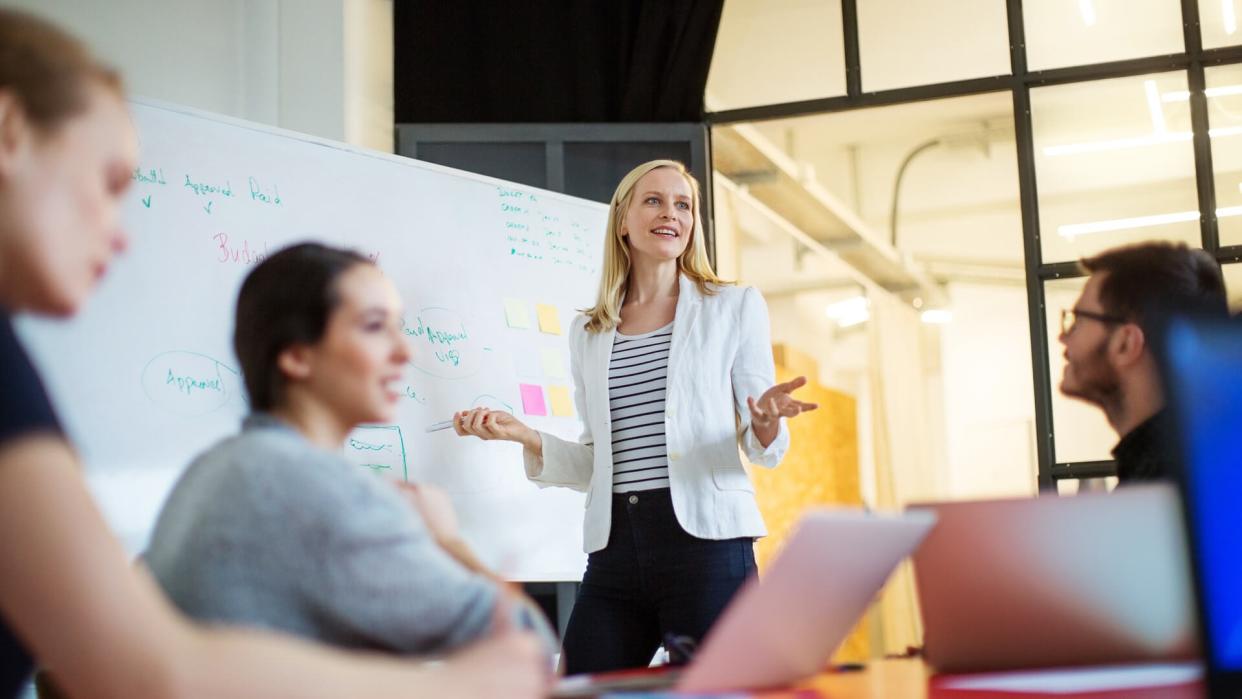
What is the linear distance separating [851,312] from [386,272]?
418 cm

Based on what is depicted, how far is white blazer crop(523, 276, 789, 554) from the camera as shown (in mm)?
2613

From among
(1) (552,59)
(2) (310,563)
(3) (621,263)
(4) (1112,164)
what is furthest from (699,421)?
(4) (1112,164)

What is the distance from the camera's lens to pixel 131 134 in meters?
0.91

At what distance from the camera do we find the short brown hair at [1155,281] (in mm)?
1548

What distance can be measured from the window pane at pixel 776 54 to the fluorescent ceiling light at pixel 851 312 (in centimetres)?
259

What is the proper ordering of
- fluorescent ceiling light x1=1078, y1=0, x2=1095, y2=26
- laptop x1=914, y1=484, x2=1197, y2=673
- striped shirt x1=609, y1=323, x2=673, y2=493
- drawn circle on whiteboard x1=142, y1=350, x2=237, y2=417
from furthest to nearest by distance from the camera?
fluorescent ceiling light x1=1078, y1=0, x2=1095, y2=26, drawn circle on whiteboard x1=142, y1=350, x2=237, y2=417, striped shirt x1=609, y1=323, x2=673, y2=493, laptop x1=914, y1=484, x2=1197, y2=673

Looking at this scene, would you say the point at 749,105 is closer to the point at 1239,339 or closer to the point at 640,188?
the point at 640,188

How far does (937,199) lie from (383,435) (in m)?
4.19

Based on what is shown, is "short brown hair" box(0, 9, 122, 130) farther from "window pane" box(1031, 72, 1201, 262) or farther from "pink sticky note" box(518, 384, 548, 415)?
"window pane" box(1031, 72, 1201, 262)

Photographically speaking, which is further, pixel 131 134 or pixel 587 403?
pixel 587 403

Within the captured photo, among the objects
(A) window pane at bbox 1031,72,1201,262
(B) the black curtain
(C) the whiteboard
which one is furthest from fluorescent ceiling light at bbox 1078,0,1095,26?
(C) the whiteboard

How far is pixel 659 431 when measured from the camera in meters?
2.71

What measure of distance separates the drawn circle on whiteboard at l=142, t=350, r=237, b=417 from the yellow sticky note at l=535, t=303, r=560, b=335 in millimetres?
1013

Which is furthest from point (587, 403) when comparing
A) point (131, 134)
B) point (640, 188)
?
point (131, 134)
